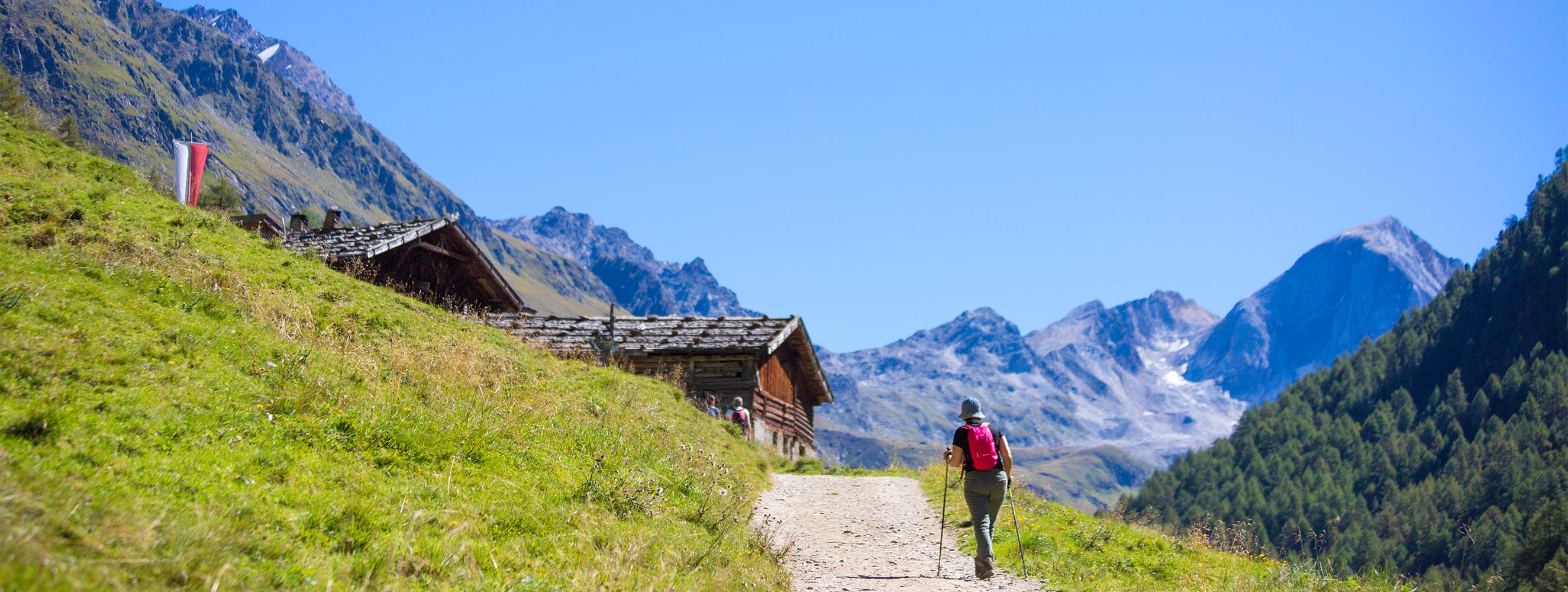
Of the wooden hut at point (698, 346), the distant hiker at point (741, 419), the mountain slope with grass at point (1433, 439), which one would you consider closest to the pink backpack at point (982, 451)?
the distant hiker at point (741, 419)

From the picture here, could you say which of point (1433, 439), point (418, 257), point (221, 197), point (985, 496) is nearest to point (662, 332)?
point (418, 257)

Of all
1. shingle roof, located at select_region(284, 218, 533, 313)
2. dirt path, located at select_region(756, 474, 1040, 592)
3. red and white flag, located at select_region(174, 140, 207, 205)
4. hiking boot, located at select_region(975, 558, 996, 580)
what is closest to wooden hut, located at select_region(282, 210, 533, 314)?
shingle roof, located at select_region(284, 218, 533, 313)

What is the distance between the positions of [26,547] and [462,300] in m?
26.5

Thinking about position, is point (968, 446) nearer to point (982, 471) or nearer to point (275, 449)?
point (982, 471)

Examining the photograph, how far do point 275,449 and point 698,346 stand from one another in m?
21.0

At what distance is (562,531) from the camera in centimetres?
789

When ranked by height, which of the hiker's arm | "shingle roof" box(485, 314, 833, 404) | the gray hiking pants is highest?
"shingle roof" box(485, 314, 833, 404)

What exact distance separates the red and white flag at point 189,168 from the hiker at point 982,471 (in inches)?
884

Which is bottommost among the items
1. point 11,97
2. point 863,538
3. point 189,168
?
point 863,538

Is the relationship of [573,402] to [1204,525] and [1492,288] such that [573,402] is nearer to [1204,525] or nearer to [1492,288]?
[1204,525]

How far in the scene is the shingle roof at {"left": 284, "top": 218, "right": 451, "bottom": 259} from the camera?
24.7 m

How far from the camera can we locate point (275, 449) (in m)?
7.52

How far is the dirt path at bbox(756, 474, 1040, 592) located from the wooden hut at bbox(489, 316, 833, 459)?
8.74 metres

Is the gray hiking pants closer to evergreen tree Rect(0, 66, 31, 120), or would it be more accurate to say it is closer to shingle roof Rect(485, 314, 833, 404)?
shingle roof Rect(485, 314, 833, 404)
